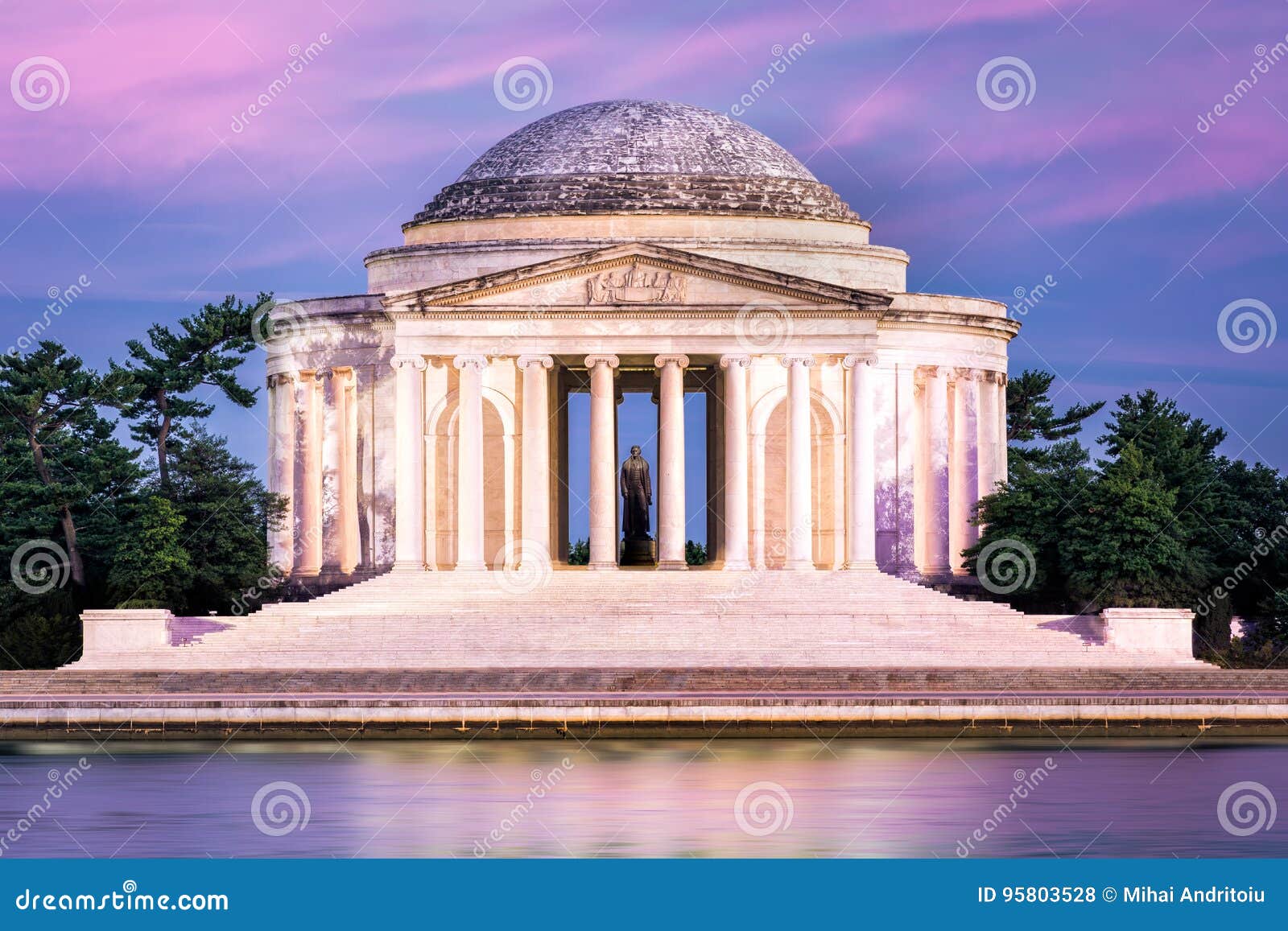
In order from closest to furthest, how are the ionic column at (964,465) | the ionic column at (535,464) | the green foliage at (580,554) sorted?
the ionic column at (535,464) < the ionic column at (964,465) < the green foliage at (580,554)

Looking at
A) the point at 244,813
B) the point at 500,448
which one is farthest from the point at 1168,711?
the point at 500,448

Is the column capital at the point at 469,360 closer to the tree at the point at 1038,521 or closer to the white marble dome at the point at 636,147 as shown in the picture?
the white marble dome at the point at 636,147

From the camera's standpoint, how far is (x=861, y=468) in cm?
9075

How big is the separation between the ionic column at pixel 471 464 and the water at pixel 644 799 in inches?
1117

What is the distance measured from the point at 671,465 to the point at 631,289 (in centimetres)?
675

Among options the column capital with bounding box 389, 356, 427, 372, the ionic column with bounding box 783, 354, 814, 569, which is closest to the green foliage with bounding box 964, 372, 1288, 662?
the ionic column with bounding box 783, 354, 814, 569

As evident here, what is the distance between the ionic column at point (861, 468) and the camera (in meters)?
90.1

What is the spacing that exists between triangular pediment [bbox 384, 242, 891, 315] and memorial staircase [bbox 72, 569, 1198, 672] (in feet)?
34.4

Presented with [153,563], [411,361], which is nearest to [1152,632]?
[411,361]

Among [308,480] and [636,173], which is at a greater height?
[636,173]

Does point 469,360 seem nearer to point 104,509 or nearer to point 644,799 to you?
point 104,509

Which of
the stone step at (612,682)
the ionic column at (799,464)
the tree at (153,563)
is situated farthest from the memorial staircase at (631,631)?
the tree at (153,563)

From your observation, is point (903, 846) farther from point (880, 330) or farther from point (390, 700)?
point (880, 330)

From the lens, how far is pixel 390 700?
6431 centimetres
